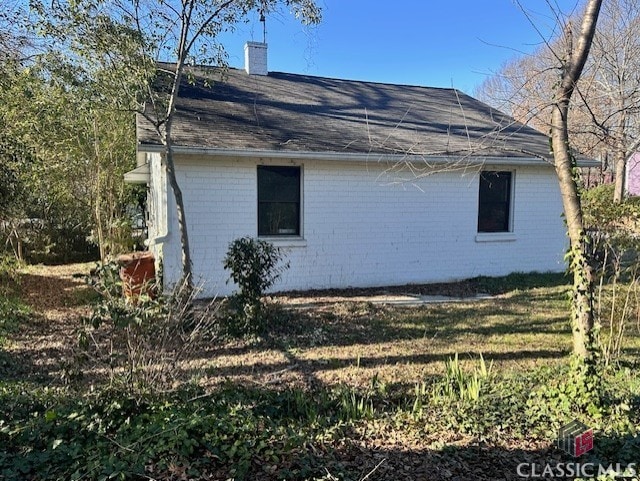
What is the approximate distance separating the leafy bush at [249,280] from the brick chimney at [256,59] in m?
8.04

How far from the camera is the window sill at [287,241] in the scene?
28.6 feet

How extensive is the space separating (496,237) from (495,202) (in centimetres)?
84

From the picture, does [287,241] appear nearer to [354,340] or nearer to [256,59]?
[354,340]

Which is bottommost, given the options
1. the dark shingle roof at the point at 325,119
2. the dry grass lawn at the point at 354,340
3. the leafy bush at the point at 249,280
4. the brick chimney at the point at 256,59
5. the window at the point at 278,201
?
the dry grass lawn at the point at 354,340

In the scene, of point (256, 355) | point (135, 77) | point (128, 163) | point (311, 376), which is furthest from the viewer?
point (128, 163)

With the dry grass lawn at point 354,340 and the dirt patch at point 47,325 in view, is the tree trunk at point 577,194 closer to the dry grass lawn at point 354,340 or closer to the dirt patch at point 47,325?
the dry grass lawn at point 354,340

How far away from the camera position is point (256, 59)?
12820mm

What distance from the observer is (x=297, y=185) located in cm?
895

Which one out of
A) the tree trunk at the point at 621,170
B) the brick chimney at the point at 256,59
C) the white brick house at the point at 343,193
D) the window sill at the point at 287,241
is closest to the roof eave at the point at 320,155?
the white brick house at the point at 343,193

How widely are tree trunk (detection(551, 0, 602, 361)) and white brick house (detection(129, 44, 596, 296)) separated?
11.2ft

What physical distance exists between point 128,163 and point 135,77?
7075 millimetres

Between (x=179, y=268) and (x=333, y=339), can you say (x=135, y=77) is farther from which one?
(x=333, y=339)

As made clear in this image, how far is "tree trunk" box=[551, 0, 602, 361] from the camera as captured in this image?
3.77 metres

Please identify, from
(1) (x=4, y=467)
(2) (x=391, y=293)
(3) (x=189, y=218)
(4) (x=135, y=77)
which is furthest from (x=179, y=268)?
(1) (x=4, y=467)
